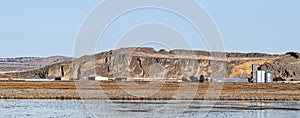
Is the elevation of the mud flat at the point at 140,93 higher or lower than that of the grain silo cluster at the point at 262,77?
lower

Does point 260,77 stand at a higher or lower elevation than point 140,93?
higher

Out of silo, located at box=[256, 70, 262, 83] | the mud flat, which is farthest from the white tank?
the mud flat

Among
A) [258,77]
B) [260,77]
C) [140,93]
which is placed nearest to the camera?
[140,93]

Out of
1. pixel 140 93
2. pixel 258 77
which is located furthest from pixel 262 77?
pixel 140 93

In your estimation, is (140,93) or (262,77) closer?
(140,93)

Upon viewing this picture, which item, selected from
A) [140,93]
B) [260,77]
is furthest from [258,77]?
[140,93]

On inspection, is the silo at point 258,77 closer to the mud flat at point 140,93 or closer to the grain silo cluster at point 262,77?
→ the grain silo cluster at point 262,77

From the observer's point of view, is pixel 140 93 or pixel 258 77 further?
pixel 258 77

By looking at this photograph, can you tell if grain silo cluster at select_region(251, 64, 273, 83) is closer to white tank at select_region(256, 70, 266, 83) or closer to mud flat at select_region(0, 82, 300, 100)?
white tank at select_region(256, 70, 266, 83)

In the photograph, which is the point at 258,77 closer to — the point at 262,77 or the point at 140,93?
the point at 262,77

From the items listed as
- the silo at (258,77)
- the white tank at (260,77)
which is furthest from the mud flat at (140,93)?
the white tank at (260,77)

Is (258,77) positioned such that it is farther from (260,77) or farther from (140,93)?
(140,93)

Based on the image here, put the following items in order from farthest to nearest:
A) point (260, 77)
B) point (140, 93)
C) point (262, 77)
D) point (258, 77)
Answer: point (262, 77), point (260, 77), point (258, 77), point (140, 93)
